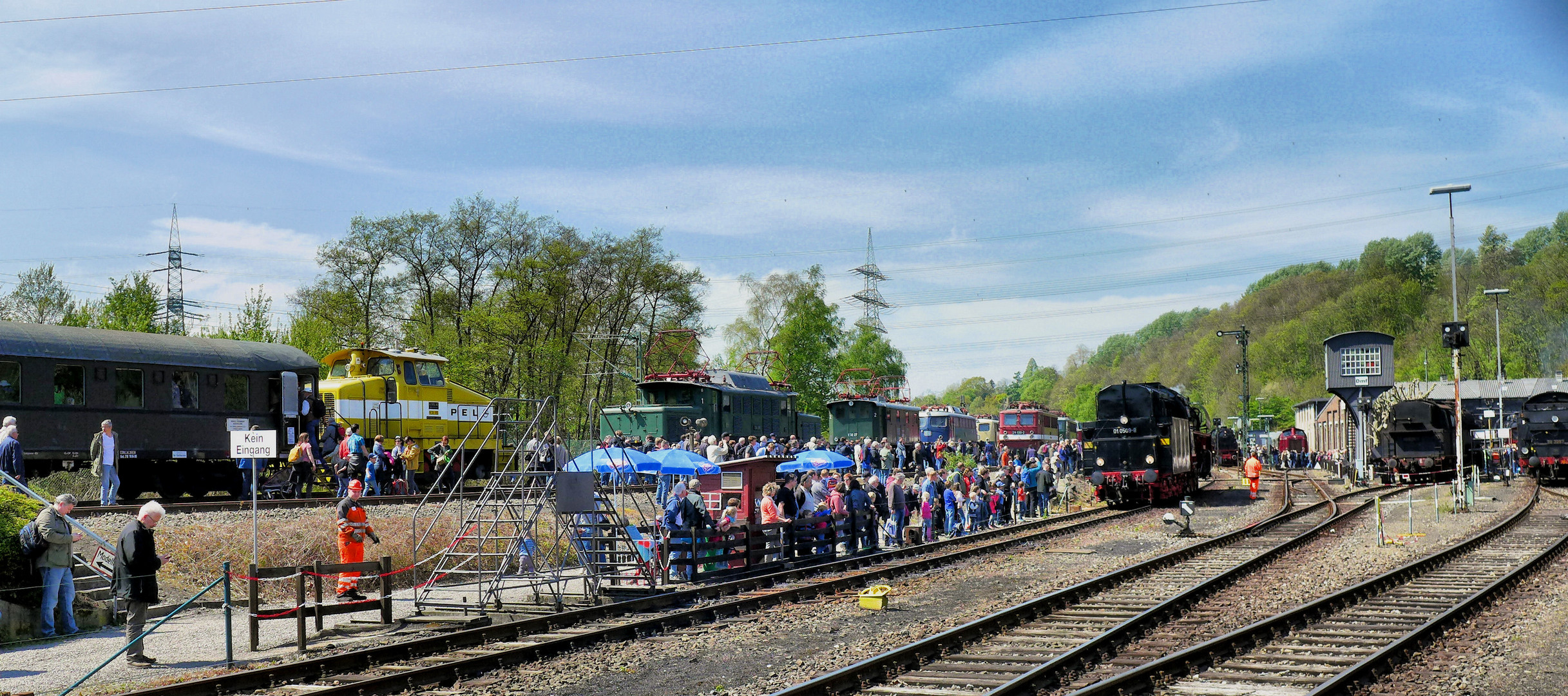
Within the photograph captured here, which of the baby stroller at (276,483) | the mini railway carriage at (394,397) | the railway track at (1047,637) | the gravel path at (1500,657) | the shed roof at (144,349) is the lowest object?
the gravel path at (1500,657)

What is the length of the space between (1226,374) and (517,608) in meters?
116

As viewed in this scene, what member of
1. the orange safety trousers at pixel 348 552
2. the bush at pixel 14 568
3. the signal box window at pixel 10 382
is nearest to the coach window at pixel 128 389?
the signal box window at pixel 10 382

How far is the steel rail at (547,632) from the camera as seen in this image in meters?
10.0

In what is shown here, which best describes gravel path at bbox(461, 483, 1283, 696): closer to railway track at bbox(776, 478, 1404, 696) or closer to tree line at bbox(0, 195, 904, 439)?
railway track at bbox(776, 478, 1404, 696)

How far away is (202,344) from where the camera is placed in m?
24.5

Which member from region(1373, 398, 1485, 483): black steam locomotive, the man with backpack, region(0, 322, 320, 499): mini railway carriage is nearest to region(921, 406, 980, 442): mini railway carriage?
region(1373, 398, 1485, 483): black steam locomotive

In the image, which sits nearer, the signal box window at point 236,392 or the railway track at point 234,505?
the railway track at point 234,505

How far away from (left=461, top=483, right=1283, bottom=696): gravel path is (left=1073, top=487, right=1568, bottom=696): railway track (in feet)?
9.43

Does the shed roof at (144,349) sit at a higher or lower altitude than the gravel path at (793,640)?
higher

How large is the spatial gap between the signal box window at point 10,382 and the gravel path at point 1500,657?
21.6m

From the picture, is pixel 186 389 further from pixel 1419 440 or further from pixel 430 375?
pixel 1419 440

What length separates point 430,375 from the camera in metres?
31.2

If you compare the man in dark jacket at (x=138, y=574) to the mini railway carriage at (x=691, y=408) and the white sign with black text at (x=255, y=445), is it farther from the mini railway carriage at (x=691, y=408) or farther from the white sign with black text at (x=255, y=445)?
the mini railway carriage at (x=691, y=408)

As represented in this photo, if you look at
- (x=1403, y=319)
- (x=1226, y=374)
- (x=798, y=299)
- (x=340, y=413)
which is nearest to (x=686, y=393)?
(x=340, y=413)
